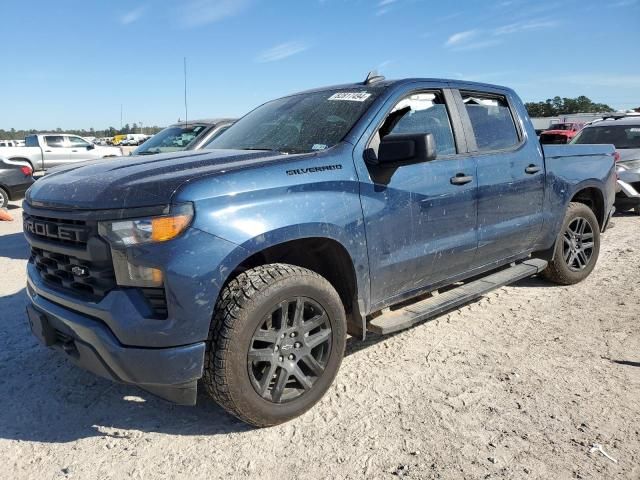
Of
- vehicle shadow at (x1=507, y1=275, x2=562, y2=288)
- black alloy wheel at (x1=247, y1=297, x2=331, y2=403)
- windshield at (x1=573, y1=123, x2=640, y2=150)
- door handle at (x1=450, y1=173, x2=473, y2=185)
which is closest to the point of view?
black alloy wheel at (x1=247, y1=297, x2=331, y2=403)

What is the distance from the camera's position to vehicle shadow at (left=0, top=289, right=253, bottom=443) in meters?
2.79

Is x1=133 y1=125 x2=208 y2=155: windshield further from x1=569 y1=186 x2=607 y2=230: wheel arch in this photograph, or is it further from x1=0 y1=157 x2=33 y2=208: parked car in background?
x1=569 y1=186 x2=607 y2=230: wheel arch

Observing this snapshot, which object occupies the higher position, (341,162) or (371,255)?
(341,162)

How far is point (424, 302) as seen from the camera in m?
3.60

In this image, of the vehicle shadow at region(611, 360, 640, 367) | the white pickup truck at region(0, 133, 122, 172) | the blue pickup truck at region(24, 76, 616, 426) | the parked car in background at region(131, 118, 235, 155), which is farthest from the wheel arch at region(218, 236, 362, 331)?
the white pickup truck at region(0, 133, 122, 172)

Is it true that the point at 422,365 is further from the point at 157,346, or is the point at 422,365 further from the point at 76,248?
the point at 76,248

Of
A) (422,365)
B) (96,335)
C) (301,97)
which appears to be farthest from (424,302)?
(96,335)

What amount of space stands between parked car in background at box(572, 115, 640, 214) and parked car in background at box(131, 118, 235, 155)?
6298 mm

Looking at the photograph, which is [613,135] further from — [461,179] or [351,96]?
[351,96]

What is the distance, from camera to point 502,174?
3949mm

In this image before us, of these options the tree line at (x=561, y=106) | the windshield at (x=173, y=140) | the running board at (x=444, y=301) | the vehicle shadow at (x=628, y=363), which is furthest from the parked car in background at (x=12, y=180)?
the tree line at (x=561, y=106)

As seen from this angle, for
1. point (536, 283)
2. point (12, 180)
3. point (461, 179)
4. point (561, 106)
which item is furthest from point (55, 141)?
point (561, 106)

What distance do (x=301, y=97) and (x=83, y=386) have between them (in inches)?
100.0

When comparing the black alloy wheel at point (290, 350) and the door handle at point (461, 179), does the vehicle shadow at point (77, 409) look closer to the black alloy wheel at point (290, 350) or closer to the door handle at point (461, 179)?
the black alloy wheel at point (290, 350)
